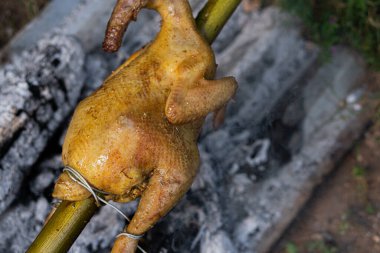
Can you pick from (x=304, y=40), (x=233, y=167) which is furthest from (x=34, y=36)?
(x=304, y=40)

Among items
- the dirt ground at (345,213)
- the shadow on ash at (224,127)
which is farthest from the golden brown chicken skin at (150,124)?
the dirt ground at (345,213)

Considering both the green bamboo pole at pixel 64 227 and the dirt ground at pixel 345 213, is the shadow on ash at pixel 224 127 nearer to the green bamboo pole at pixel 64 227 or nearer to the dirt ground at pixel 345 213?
the dirt ground at pixel 345 213

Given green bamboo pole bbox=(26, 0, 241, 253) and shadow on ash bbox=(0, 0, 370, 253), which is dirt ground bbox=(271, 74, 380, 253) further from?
green bamboo pole bbox=(26, 0, 241, 253)

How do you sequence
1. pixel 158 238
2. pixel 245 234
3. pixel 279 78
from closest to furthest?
pixel 158 238
pixel 245 234
pixel 279 78

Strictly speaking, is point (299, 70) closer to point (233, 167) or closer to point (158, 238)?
point (233, 167)

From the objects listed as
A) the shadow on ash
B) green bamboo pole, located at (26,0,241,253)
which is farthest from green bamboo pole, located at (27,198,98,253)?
the shadow on ash

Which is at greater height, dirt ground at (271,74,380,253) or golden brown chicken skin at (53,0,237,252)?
golden brown chicken skin at (53,0,237,252)
